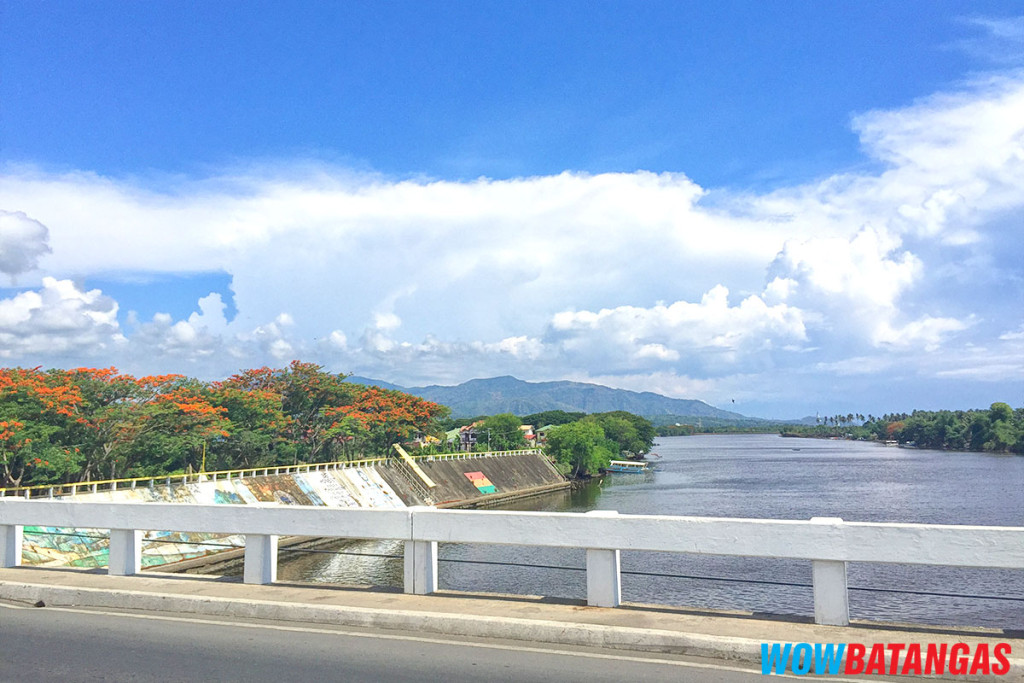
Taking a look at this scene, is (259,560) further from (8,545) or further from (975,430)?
(975,430)

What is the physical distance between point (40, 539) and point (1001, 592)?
120 ft

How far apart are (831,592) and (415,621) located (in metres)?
4.63

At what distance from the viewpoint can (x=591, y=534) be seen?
9578 mm

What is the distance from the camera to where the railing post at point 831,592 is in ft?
28.5

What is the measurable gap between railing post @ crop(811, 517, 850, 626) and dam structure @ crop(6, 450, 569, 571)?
521 centimetres

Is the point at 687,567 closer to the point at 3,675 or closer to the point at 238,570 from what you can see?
the point at 238,570

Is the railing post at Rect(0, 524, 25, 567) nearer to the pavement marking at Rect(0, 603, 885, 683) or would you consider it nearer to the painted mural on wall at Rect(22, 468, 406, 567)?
the painted mural on wall at Rect(22, 468, 406, 567)

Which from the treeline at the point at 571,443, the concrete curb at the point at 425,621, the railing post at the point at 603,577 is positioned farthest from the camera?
the treeline at the point at 571,443

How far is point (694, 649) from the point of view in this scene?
26.5 ft

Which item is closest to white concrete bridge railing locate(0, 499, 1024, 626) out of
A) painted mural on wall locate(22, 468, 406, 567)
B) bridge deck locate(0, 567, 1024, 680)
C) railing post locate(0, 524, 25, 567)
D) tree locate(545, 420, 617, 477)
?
bridge deck locate(0, 567, 1024, 680)

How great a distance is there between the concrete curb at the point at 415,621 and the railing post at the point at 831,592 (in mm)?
1221

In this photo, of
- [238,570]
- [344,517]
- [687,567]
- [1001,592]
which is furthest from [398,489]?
[344,517]

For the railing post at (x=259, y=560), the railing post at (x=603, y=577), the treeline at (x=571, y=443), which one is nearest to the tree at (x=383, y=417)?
the treeline at (x=571, y=443)

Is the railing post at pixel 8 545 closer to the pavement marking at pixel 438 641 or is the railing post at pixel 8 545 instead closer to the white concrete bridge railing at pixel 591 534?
the white concrete bridge railing at pixel 591 534
